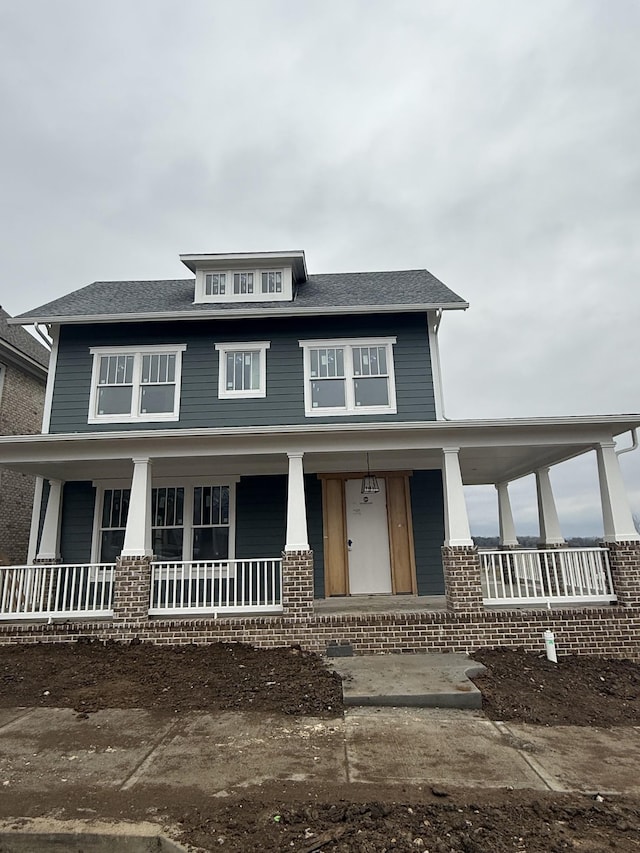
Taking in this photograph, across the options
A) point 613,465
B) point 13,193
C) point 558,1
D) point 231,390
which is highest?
point 13,193

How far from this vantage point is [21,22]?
8062mm

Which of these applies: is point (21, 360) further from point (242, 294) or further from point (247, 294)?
point (247, 294)

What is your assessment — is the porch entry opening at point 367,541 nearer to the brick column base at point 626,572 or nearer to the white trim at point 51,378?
the brick column base at point 626,572

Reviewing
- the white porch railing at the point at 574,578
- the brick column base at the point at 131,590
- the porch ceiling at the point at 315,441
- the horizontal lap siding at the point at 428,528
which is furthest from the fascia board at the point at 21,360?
the white porch railing at the point at 574,578

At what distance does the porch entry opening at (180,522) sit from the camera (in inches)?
382

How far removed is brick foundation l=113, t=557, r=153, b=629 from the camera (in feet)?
23.4

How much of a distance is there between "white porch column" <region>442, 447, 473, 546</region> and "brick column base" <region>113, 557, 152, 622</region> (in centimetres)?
454

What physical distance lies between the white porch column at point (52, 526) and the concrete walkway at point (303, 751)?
438 cm

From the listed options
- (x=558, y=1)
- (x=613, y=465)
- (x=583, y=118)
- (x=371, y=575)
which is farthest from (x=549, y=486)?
(x=558, y=1)

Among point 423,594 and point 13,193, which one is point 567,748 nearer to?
point 423,594

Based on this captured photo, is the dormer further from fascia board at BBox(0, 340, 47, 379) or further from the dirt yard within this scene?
the dirt yard

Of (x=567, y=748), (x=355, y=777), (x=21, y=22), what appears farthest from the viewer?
(x=21, y=22)

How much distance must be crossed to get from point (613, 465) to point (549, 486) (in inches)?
129

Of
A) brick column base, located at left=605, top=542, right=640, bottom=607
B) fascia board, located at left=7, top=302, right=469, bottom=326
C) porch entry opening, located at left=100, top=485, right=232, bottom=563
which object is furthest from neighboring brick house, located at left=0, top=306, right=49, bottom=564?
brick column base, located at left=605, top=542, right=640, bottom=607
